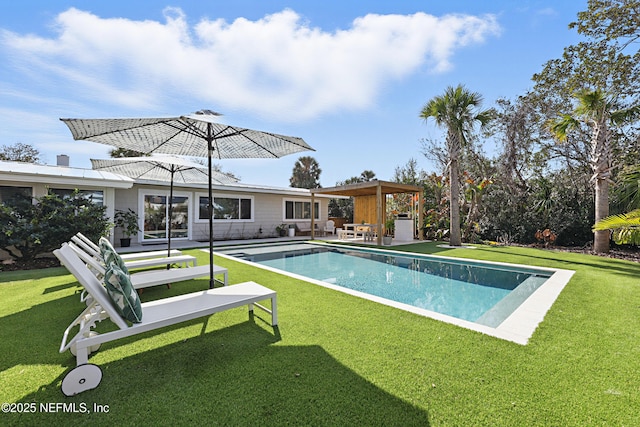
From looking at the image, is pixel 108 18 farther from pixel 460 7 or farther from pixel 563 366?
pixel 563 366

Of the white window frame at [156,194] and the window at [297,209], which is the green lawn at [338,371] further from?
the window at [297,209]

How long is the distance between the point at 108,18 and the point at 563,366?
37.7ft

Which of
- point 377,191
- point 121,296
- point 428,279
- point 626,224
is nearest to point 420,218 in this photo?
point 377,191

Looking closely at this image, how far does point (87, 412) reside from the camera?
2059 millimetres

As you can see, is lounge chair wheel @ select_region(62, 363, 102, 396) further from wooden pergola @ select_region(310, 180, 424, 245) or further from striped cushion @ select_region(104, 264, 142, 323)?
wooden pergola @ select_region(310, 180, 424, 245)

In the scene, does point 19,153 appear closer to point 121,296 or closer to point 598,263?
A: point 121,296

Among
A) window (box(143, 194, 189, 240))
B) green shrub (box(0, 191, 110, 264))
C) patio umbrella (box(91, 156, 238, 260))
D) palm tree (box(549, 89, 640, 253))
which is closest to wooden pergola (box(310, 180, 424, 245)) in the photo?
palm tree (box(549, 89, 640, 253))

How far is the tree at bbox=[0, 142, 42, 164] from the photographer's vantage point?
2305cm

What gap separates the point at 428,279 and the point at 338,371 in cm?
516

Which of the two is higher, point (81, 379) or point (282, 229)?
point (282, 229)

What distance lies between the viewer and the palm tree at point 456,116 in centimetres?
1111

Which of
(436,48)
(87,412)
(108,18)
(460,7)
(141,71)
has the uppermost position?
(460,7)

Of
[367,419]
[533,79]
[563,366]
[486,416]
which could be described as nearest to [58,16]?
[367,419]

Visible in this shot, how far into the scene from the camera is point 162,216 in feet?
41.7
